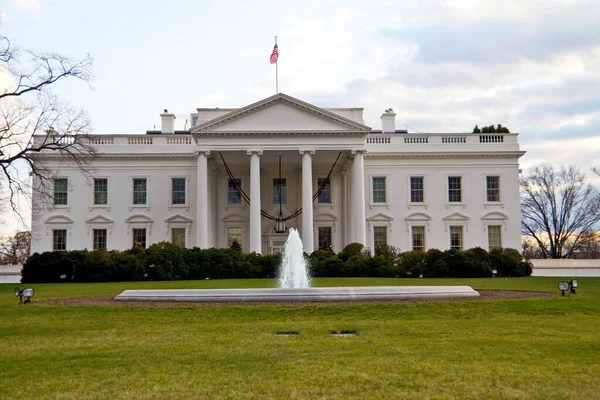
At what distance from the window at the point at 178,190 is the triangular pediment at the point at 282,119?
626 cm

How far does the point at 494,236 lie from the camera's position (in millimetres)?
42625

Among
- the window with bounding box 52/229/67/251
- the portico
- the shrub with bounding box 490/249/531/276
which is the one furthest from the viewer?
the window with bounding box 52/229/67/251

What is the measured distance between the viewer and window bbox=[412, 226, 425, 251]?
4253cm

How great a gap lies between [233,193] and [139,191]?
679 cm

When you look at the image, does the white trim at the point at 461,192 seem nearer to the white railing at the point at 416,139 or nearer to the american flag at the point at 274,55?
the white railing at the point at 416,139

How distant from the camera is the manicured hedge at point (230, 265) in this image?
30.2 m

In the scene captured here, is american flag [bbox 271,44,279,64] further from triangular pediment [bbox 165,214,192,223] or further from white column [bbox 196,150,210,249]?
triangular pediment [bbox 165,214,192,223]

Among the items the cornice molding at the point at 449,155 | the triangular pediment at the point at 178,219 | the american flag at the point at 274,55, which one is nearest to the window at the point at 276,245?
the triangular pediment at the point at 178,219

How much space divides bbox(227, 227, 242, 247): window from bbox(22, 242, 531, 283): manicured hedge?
9.68 m

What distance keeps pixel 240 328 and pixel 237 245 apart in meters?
29.8

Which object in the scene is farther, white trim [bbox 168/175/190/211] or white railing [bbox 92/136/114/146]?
white railing [bbox 92/136/114/146]

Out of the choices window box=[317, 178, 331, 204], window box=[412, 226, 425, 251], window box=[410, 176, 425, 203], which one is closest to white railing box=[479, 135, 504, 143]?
window box=[410, 176, 425, 203]

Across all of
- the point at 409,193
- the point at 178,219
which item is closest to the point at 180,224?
the point at 178,219

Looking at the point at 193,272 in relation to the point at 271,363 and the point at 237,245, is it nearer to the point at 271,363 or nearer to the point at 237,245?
the point at 237,245
